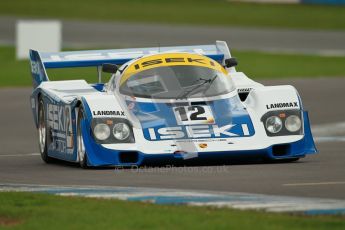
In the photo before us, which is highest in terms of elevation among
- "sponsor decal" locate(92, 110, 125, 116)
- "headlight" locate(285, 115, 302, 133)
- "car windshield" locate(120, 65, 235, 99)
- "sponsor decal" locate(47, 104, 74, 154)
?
"car windshield" locate(120, 65, 235, 99)

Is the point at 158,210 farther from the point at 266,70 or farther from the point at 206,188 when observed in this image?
the point at 266,70

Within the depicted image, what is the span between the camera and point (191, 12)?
5131cm

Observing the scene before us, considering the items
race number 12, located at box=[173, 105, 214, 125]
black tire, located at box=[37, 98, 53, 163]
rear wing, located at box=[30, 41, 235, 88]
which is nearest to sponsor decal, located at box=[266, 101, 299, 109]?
race number 12, located at box=[173, 105, 214, 125]

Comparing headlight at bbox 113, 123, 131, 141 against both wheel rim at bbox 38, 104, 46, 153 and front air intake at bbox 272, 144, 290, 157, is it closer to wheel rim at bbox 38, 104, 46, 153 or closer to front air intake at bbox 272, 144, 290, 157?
front air intake at bbox 272, 144, 290, 157

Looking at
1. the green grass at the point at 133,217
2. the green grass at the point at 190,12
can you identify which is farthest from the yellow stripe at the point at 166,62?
the green grass at the point at 190,12

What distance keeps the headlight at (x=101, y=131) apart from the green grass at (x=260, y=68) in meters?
14.5

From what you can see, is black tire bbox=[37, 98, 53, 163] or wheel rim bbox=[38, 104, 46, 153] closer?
black tire bbox=[37, 98, 53, 163]

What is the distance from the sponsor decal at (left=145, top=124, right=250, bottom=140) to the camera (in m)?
13.0

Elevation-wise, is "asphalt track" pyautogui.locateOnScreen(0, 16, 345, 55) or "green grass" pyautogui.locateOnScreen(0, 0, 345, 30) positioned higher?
"asphalt track" pyautogui.locateOnScreen(0, 16, 345, 55)

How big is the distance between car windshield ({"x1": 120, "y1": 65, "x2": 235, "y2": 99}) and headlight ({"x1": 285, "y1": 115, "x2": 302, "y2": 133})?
32.0 inches

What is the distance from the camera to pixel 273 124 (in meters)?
13.4

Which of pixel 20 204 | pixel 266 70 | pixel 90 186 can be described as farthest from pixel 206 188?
pixel 266 70

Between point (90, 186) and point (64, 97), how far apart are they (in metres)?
3.37

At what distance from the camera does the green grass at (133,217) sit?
27.7 ft
